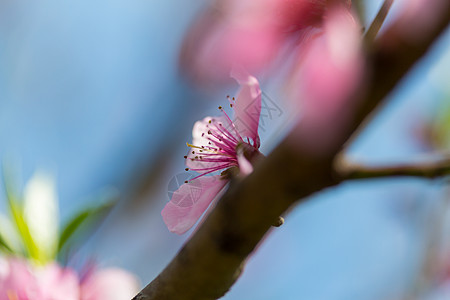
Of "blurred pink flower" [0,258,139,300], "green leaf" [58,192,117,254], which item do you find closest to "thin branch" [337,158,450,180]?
"blurred pink flower" [0,258,139,300]

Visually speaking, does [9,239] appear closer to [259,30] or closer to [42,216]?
[42,216]

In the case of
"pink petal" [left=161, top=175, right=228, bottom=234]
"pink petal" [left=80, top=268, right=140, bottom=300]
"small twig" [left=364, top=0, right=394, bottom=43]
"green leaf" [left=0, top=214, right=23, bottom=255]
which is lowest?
"pink petal" [left=80, top=268, right=140, bottom=300]

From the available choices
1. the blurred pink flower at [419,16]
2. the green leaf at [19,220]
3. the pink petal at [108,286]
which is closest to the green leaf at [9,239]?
the green leaf at [19,220]

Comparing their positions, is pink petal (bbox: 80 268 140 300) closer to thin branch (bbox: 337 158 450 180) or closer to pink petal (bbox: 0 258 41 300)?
pink petal (bbox: 0 258 41 300)

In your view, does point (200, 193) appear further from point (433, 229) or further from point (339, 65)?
point (433, 229)

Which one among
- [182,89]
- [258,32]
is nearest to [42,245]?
[258,32]

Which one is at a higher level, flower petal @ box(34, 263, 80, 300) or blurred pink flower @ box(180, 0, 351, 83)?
blurred pink flower @ box(180, 0, 351, 83)

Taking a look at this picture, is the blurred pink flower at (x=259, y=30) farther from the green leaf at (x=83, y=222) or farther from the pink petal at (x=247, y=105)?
the green leaf at (x=83, y=222)
